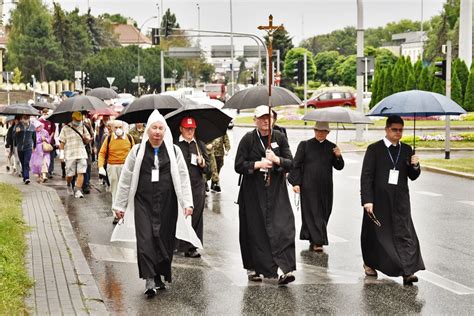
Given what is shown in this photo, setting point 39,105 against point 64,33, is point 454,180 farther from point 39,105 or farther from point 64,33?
point 64,33

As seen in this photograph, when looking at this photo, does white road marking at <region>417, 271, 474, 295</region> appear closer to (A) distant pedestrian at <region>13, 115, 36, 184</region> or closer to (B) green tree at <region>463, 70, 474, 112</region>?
(A) distant pedestrian at <region>13, 115, 36, 184</region>

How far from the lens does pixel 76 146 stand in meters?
18.1

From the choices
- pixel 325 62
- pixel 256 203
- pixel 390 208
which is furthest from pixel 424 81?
pixel 325 62

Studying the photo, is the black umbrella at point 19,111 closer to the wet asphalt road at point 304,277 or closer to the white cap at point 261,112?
the wet asphalt road at point 304,277

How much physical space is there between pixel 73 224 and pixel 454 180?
32.9 feet

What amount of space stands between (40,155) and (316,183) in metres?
12.2

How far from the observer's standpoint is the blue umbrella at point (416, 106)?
1015 cm

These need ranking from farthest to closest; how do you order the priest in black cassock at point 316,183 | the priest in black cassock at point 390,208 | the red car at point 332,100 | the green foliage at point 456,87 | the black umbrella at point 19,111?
the red car at point 332,100 < the green foliage at point 456,87 < the black umbrella at point 19,111 < the priest in black cassock at point 316,183 < the priest in black cassock at point 390,208

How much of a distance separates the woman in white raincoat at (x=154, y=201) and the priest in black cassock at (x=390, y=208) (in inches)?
74.0

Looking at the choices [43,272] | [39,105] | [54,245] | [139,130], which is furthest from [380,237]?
[39,105]

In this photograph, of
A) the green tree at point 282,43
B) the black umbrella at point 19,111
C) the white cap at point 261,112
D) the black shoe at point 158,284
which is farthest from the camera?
the green tree at point 282,43

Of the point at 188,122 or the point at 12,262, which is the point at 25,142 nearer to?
the point at 188,122

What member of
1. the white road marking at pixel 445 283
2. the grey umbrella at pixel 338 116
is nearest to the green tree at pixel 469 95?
the grey umbrella at pixel 338 116

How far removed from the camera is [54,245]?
1180 cm
